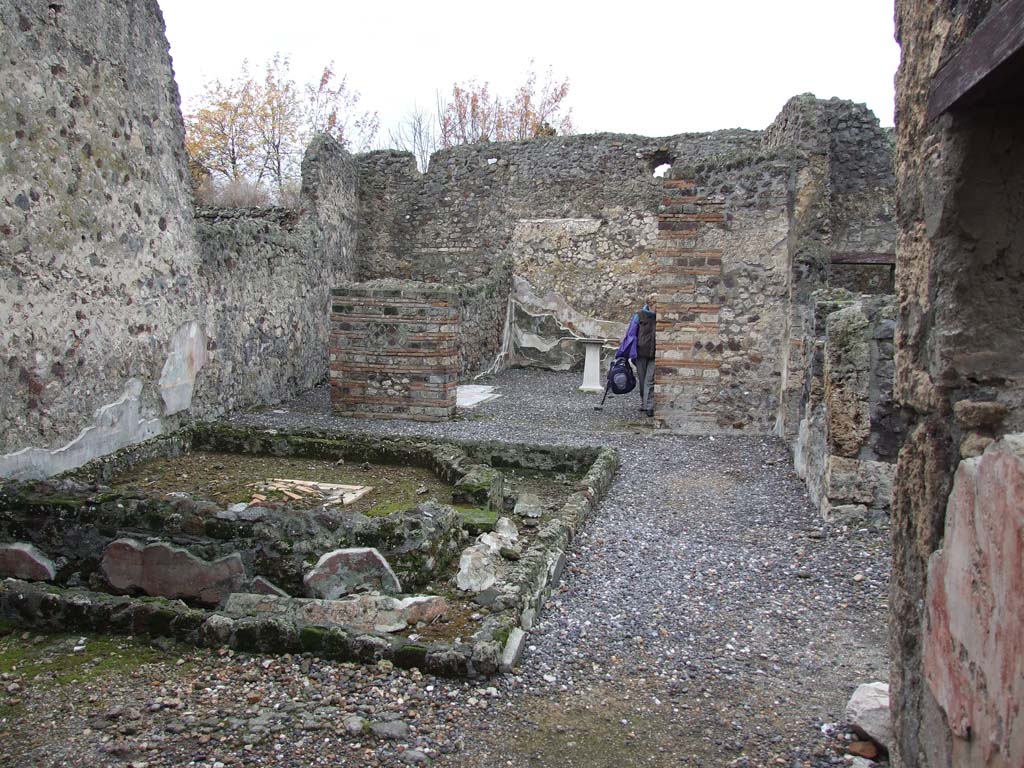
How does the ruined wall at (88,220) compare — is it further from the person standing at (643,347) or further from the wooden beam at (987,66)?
the wooden beam at (987,66)

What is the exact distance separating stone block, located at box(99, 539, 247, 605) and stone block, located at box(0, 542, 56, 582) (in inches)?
16.3

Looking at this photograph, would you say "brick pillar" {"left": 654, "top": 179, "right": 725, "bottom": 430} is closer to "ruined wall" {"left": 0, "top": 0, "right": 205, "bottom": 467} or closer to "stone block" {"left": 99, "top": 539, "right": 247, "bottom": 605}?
"ruined wall" {"left": 0, "top": 0, "right": 205, "bottom": 467}

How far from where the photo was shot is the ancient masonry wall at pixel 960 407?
4.90ft

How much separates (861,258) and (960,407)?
28.6 ft

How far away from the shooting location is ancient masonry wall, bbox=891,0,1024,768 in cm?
149

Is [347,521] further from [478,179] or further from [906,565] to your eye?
[478,179]

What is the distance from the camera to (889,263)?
32.4 ft

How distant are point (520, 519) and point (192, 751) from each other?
2861 millimetres

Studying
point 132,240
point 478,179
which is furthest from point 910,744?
point 478,179

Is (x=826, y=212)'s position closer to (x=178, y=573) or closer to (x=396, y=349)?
(x=396, y=349)

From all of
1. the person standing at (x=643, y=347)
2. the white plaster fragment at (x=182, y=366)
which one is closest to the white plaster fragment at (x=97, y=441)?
the white plaster fragment at (x=182, y=366)

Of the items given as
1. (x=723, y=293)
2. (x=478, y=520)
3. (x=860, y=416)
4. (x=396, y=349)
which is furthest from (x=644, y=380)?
(x=478, y=520)

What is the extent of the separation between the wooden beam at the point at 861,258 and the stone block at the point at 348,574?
7610 mm

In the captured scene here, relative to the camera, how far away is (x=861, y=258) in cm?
964
